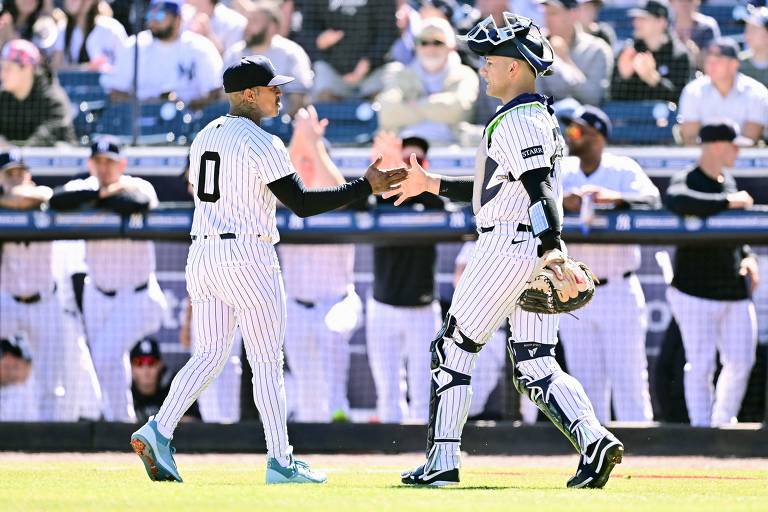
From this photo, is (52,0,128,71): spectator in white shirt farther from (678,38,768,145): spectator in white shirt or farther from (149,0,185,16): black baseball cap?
(678,38,768,145): spectator in white shirt

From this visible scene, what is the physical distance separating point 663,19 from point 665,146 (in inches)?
48.6

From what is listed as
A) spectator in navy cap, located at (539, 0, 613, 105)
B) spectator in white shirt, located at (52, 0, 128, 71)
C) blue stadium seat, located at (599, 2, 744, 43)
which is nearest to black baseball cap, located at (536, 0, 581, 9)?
spectator in navy cap, located at (539, 0, 613, 105)

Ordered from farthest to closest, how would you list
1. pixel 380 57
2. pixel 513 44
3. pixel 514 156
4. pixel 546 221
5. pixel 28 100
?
pixel 380 57, pixel 28 100, pixel 513 44, pixel 514 156, pixel 546 221

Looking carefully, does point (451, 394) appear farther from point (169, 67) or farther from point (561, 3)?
point (169, 67)

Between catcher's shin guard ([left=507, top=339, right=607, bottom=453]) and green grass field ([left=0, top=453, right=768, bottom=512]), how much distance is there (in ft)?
0.79

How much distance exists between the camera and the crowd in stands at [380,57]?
1124 centimetres

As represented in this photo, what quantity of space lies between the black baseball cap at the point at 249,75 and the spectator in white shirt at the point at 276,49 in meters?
5.30

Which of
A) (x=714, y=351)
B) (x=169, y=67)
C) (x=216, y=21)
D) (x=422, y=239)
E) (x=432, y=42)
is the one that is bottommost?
(x=714, y=351)

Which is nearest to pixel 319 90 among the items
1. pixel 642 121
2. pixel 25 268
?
pixel 642 121

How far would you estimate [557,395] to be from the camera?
231 inches

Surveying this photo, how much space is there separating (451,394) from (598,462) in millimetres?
666

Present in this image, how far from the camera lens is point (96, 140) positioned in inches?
388

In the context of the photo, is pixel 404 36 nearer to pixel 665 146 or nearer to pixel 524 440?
pixel 665 146

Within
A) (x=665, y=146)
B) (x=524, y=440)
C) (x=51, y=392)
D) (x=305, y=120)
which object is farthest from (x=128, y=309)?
(x=665, y=146)
